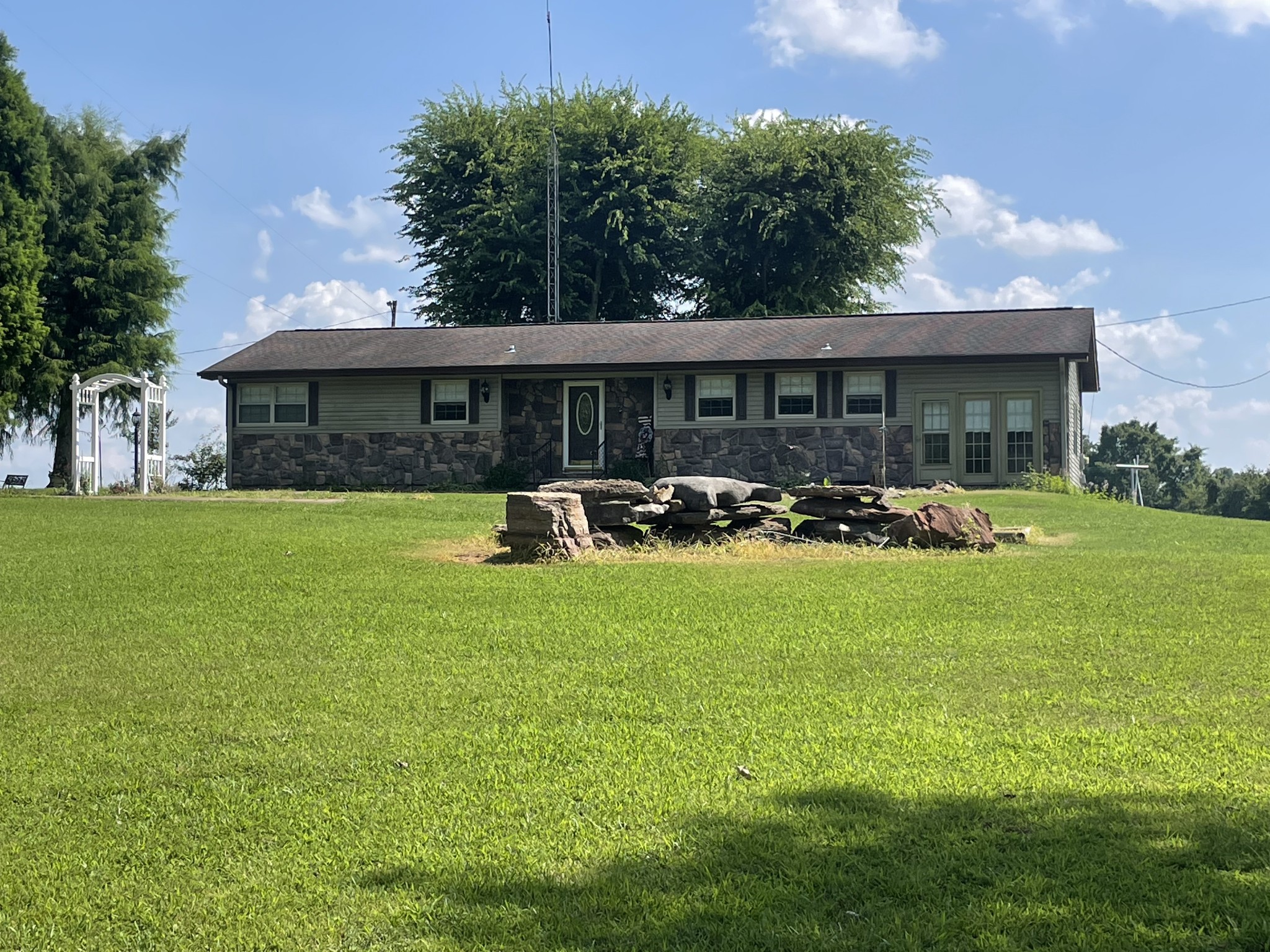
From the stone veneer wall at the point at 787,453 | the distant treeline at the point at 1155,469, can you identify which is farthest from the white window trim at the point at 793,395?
the distant treeline at the point at 1155,469

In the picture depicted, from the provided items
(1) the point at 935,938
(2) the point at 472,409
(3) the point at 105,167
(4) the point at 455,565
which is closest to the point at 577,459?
(2) the point at 472,409

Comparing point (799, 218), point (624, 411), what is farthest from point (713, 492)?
point (799, 218)

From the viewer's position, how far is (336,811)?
15.3 feet

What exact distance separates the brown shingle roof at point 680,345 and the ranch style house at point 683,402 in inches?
2.5

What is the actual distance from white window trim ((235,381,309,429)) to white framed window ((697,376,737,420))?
8.75 metres

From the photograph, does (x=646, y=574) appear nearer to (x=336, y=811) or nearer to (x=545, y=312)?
(x=336, y=811)

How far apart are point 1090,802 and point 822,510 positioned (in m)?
9.09

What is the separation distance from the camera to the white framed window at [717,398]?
81.7 feet

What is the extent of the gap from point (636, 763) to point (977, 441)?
2012 cm

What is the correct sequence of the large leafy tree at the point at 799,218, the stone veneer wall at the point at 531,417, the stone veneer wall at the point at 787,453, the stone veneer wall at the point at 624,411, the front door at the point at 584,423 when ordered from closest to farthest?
the stone veneer wall at the point at 787,453 → the stone veneer wall at the point at 624,411 → the front door at the point at 584,423 → the stone veneer wall at the point at 531,417 → the large leafy tree at the point at 799,218

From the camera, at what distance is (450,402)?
26109 mm

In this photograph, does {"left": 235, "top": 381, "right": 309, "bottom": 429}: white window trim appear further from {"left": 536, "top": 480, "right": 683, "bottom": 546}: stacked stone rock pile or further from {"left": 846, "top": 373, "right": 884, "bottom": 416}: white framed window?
{"left": 536, "top": 480, "right": 683, "bottom": 546}: stacked stone rock pile

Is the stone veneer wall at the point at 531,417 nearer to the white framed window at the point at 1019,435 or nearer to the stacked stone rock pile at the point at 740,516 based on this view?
the white framed window at the point at 1019,435

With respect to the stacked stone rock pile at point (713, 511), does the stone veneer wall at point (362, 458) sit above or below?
above
